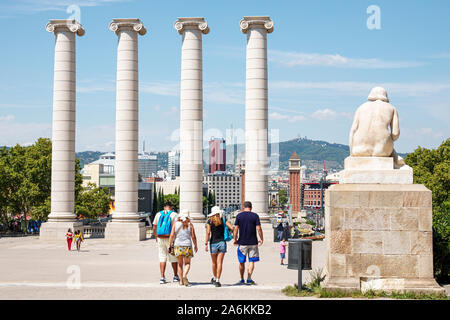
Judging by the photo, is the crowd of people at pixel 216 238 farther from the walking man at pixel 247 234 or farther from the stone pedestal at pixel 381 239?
the stone pedestal at pixel 381 239

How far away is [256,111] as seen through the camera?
212 feet

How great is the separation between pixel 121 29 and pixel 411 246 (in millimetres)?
52897

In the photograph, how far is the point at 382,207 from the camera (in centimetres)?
2333

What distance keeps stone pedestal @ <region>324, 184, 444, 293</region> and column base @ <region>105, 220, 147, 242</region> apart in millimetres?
44409

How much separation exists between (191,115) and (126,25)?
13.8 m

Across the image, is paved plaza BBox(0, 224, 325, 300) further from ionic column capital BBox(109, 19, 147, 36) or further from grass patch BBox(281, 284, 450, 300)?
ionic column capital BBox(109, 19, 147, 36)

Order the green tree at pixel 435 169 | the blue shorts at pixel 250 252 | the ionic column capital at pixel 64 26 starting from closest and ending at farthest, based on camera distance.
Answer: the blue shorts at pixel 250 252, the ionic column capital at pixel 64 26, the green tree at pixel 435 169

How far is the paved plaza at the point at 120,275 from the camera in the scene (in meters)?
24.2

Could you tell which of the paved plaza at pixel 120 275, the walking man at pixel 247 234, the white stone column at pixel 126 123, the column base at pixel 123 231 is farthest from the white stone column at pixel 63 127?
the walking man at pixel 247 234

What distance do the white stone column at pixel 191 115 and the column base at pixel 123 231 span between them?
5.98 meters

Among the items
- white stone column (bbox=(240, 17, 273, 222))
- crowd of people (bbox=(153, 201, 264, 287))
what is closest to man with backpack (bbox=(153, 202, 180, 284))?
crowd of people (bbox=(153, 201, 264, 287))

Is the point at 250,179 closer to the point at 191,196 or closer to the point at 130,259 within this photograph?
the point at 191,196
